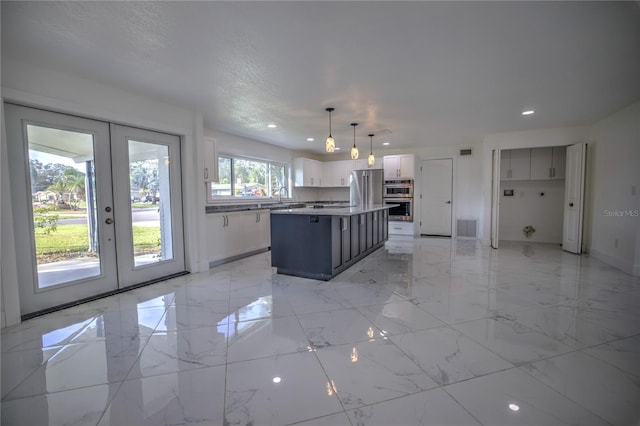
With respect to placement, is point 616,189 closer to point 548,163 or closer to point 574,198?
point 574,198

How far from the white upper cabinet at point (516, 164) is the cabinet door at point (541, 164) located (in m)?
0.08

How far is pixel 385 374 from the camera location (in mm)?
1729

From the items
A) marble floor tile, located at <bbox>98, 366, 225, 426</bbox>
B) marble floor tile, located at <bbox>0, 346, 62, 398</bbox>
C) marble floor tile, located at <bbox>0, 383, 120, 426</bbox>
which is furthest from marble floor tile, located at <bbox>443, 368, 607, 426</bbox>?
marble floor tile, located at <bbox>0, 346, 62, 398</bbox>

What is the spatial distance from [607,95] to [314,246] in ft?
13.7

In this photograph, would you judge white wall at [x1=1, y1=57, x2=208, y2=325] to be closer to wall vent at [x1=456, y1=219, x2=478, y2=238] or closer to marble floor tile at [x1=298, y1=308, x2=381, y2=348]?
marble floor tile at [x1=298, y1=308, x2=381, y2=348]

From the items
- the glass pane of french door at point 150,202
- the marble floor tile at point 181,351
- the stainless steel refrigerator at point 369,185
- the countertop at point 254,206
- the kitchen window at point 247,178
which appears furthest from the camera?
the stainless steel refrigerator at point 369,185

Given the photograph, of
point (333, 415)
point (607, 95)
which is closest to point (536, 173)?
point (607, 95)

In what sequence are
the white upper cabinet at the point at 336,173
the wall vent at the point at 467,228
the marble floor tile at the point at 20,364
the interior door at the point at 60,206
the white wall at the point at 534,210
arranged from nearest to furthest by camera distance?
1. the marble floor tile at the point at 20,364
2. the interior door at the point at 60,206
3. the white wall at the point at 534,210
4. the wall vent at the point at 467,228
5. the white upper cabinet at the point at 336,173

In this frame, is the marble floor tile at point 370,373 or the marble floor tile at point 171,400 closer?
the marble floor tile at point 171,400

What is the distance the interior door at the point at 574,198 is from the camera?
4.93m

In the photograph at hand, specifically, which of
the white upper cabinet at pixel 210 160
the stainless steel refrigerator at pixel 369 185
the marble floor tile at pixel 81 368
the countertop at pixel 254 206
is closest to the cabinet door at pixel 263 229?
the countertop at pixel 254 206

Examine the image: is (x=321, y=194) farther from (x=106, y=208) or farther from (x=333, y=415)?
(x=333, y=415)

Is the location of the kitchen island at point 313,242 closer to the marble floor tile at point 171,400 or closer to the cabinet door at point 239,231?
the cabinet door at point 239,231

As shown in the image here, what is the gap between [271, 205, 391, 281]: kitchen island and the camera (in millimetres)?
3615
